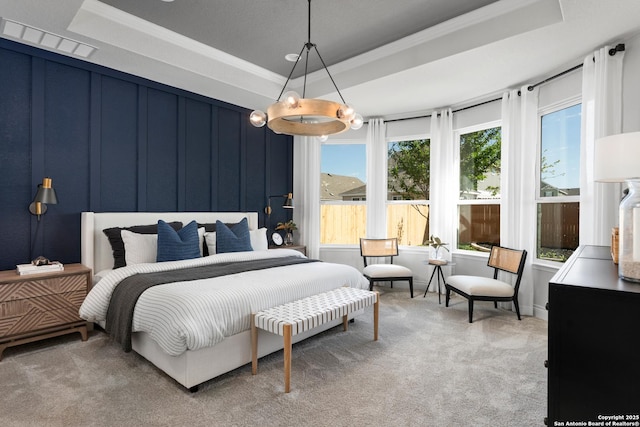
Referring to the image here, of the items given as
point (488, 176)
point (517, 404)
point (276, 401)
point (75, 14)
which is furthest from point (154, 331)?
point (488, 176)

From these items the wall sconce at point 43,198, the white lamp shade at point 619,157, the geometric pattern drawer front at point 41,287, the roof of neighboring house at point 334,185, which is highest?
the roof of neighboring house at point 334,185

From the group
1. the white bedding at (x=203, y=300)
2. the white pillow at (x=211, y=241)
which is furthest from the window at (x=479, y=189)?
the white pillow at (x=211, y=241)

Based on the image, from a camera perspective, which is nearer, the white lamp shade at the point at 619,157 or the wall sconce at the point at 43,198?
the white lamp shade at the point at 619,157

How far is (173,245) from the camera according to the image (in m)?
3.61

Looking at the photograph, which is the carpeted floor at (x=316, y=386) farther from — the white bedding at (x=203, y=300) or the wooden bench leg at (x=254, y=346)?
the white bedding at (x=203, y=300)

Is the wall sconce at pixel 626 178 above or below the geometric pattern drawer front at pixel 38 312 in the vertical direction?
above

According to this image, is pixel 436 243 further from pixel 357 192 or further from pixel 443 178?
pixel 357 192

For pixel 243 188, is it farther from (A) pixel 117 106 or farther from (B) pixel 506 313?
(B) pixel 506 313

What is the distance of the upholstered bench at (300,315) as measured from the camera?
2424mm

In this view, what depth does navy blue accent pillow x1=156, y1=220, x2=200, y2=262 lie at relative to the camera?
3568 millimetres

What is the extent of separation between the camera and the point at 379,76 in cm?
403

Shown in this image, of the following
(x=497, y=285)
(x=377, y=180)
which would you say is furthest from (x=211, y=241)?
(x=497, y=285)

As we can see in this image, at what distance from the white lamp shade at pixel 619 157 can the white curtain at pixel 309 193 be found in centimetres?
431

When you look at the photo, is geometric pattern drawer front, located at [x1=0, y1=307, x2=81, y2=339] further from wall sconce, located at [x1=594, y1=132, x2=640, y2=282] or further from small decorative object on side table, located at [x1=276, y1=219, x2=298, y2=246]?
wall sconce, located at [x1=594, y1=132, x2=640, y2=282]
